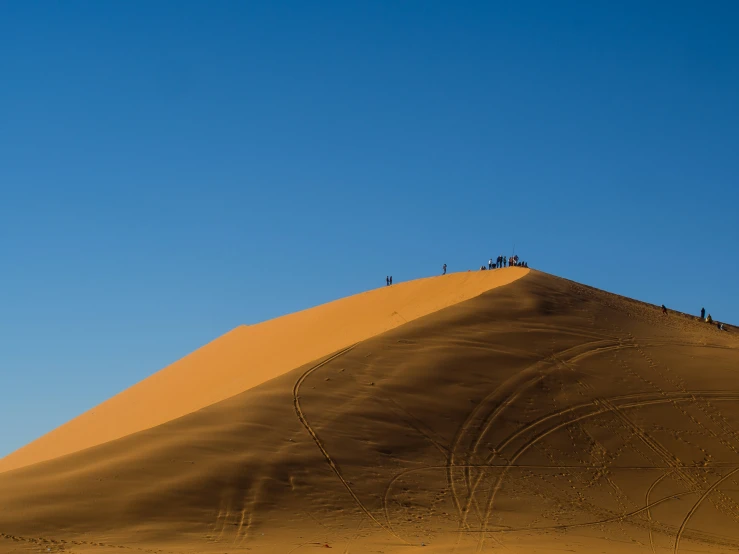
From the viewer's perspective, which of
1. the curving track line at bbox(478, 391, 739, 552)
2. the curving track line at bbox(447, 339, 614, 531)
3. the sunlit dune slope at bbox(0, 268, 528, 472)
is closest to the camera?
the curving track line at bbox(478, 391, 739, 552)

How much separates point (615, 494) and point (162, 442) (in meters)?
12.3

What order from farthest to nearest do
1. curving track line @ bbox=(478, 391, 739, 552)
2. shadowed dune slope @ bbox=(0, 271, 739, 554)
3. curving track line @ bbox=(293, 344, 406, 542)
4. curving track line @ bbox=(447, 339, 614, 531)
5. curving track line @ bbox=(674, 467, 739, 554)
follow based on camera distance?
1. curving track line @ bbox=(447, 339, 614, 531)
2. curving track line @ bbox=(478, 391, 739, 552)
3. curving track line @ bbox=(293, 344, 406, 542)
4. curving track line @ bbox=(674, 467, 739, 554)
5. shadowed dune slope @ bbox=(0, 271, 739, 554)

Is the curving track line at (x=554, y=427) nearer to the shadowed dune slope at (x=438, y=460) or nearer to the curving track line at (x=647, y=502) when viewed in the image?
the shadowed dune slope at (x=438, y=460)

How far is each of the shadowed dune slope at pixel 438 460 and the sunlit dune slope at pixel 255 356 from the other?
15.0 ft

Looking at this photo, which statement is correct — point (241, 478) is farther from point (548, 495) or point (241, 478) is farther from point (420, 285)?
point (420, 285)

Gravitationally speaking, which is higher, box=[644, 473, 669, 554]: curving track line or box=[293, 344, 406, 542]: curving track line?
box=[293, 344, 406, 542]: curving track line

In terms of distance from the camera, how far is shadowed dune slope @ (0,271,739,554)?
69.2 ft

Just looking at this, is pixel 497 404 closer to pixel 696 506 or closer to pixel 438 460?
pixel 438 460

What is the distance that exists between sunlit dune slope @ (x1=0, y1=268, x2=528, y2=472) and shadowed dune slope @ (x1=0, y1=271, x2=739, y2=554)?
4.56m

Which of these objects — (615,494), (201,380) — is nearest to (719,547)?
(615,494)

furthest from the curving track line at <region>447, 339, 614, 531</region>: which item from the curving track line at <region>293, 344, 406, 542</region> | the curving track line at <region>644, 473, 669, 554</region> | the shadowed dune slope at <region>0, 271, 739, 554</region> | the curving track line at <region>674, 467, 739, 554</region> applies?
the curving track line at <region>674, 467, 739, 554</region>

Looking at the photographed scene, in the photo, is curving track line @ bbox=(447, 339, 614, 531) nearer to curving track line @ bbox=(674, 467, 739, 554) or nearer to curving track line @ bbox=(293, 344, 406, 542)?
curving track line @ bbox=(293, 344, 406, 542)

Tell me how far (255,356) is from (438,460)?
16.6m

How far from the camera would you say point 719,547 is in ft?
72.1
